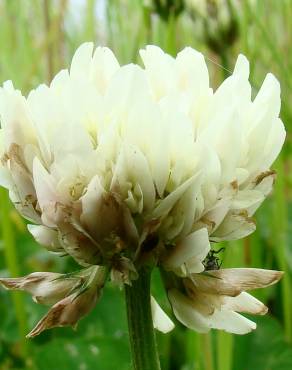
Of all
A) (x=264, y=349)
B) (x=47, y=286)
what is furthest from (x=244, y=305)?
(x=264, y=349)

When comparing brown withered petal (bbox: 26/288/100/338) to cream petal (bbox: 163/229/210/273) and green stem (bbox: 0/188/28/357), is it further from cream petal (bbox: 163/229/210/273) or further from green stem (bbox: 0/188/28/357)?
green stem (bbox: 0/188/28/357)

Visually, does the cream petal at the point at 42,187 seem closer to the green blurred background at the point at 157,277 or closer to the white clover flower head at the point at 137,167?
the white clover flower head at the point at 137,167

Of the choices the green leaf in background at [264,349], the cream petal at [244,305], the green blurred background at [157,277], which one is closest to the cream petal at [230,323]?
the cream petal at [244,305]

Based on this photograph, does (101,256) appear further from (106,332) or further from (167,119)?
(106,332)

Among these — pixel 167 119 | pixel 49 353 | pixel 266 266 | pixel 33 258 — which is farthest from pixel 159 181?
pixel 33 258

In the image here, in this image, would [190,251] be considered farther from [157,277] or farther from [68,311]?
[157,277]

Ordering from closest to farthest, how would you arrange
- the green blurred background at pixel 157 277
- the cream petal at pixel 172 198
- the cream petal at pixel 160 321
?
the cream petal at pixel 172 198 < the cream petal at pixel 160 321 < the green blurred background at pixel 157 277

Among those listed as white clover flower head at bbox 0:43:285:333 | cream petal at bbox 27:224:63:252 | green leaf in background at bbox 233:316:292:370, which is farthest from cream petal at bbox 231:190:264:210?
green leaf in background at bbox 233:316:292:370

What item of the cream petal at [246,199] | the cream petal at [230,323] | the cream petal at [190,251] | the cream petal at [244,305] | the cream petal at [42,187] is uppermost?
the cream petal at [42,187]
